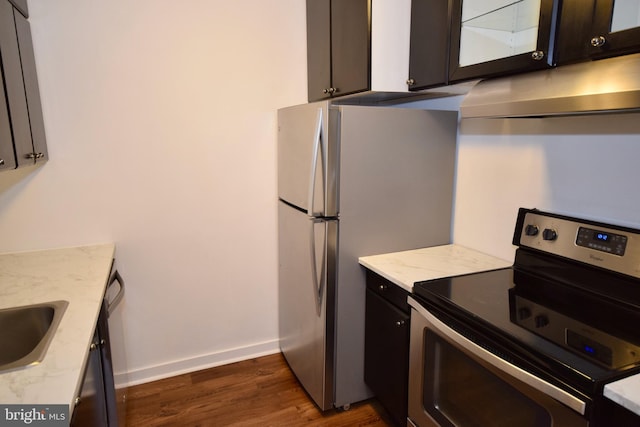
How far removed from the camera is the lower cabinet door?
1746mm

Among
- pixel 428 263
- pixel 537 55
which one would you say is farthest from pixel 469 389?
pixel 537 55

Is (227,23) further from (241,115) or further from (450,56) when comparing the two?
(450,56)

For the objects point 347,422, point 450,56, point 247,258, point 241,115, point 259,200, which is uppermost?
point 450,56

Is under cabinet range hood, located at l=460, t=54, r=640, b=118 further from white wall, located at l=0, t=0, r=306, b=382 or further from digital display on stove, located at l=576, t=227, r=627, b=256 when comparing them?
white wall, located at l=0, t=0, r=306, b=382

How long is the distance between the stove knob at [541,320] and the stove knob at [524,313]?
28 mm

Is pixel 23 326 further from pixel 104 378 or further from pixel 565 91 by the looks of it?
pixel 565 91

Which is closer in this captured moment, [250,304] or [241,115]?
[241,115]

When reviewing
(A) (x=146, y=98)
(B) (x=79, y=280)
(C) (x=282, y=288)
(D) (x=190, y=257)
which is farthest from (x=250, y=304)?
(A) (x=146, y=98)

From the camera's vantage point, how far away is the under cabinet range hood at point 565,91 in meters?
1.00

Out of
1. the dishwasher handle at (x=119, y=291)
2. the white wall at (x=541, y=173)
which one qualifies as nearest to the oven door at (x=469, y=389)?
the white wall at (x=541, y=173)

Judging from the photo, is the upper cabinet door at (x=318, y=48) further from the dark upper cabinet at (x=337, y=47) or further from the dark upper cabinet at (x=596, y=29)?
the dark upper cabinet at (x=596, y=29)

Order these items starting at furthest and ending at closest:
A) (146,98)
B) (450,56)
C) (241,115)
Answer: (241,115) < (146,98) < (450,56)

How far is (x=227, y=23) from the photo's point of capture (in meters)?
2.30

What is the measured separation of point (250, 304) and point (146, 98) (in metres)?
1.43
